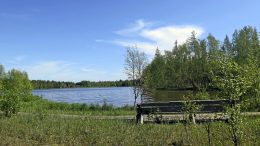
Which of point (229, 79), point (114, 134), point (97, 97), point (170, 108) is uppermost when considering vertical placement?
point (229, 79)

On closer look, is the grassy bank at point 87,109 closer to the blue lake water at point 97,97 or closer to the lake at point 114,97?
the lake at point 114,97

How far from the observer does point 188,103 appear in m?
12.2

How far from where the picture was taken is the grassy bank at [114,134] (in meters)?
10.5

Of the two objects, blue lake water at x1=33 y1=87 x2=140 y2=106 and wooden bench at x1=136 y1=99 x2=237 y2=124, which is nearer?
wooden bench at x1=136 y1=99 x2=237 y2=124

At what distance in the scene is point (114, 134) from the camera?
38.9 feet

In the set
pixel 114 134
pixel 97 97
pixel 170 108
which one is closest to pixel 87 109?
pixel 170 108

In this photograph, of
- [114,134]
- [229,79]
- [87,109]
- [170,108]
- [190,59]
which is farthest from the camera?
[190,59]

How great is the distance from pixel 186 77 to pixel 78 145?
87740 mm

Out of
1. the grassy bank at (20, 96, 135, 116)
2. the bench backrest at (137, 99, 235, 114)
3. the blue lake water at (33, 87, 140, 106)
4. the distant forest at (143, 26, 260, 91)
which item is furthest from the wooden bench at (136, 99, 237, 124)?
the distant forest at (143, 26, 260, 91)

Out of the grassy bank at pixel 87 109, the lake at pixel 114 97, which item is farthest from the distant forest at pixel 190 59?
the grassy bank at pixel 87 109

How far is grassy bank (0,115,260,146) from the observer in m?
10.5

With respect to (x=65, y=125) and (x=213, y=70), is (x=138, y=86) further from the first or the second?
(x=213, y=70)

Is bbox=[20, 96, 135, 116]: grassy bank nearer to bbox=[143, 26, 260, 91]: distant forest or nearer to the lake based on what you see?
the lake

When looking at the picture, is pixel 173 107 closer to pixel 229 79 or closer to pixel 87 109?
pixel 229 79
